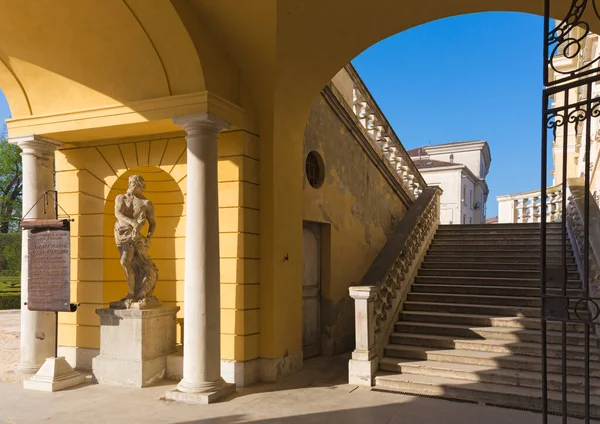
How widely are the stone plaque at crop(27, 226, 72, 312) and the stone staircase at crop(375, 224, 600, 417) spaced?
442 centimetres

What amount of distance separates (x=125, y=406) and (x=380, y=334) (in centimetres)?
352

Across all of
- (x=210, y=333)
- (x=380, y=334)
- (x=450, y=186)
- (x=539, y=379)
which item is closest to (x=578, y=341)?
(x=539, y=379)

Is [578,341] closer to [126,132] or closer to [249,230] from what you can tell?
[249,230]

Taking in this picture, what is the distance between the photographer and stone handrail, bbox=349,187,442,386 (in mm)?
6602

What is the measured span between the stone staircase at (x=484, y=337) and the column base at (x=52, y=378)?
4.19 meters

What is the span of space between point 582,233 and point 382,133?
16.6 ft

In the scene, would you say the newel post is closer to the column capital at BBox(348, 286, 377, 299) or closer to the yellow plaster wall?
the column capital at BBox(348, 286, 377, 299)

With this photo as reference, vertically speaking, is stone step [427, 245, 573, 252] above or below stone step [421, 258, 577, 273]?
above

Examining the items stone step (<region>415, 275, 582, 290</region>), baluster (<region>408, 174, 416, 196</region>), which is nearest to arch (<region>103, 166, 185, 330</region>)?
stone step (<region>415, 275, 582, 290</region>)

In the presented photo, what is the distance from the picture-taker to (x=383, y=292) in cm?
724

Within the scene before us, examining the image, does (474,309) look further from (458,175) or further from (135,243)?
(458,175)

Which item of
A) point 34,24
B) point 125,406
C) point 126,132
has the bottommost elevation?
point 125,406

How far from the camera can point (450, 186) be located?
29859mm

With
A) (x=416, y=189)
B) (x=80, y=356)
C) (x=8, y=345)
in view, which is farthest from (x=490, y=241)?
(x=8, y=345)
